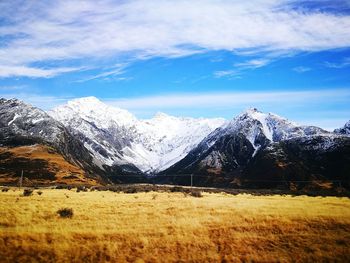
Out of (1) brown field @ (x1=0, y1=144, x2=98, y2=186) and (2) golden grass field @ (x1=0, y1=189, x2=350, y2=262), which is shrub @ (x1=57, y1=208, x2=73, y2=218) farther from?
(1) brown field @ (x1=0, y1=144, x2=98, y2=186)

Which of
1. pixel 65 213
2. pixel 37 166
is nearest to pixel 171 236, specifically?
pixel 65 213

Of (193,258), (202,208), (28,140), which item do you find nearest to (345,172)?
(28,140)

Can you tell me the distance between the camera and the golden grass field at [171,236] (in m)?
26.2

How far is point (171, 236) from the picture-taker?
28.9 m

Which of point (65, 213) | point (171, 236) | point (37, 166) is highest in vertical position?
point (37, 166)

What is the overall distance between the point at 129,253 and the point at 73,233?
4.84 meters

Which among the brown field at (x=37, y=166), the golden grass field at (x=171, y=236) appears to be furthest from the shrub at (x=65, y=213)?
the brown field at (x=37, y=166)

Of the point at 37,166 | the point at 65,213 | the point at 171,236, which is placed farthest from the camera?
the point at 37,166

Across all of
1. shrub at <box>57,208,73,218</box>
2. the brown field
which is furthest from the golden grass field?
the brown field

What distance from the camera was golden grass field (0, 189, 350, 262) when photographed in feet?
85.8

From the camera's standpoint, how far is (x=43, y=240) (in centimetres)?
2714

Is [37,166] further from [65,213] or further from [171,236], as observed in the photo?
[171,236]

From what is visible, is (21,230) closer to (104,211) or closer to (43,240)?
(43,240)

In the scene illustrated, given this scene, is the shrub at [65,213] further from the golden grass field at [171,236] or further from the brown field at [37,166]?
the brown field at [37,166]
